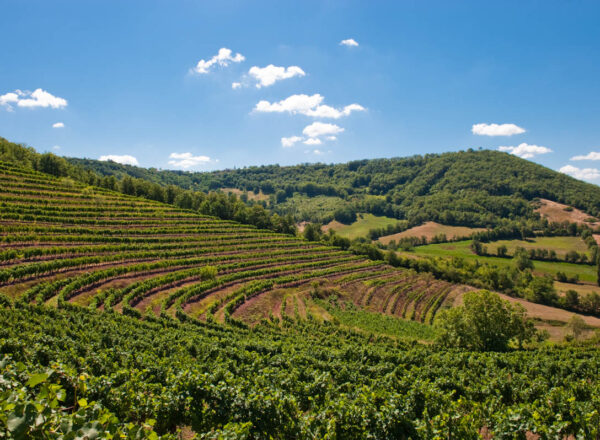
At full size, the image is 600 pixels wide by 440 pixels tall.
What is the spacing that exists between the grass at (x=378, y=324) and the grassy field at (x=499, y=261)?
8872 cm

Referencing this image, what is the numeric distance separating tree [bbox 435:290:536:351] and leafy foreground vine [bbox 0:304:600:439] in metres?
12.1

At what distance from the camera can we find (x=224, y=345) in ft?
91.3

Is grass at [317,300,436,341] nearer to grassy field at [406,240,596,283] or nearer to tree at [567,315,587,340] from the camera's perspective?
tree at [567,315,587,340]

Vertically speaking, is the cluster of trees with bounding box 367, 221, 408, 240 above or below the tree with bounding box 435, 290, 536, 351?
above

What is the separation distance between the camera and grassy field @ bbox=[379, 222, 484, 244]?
179188mm

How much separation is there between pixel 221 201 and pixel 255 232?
25.7 metres

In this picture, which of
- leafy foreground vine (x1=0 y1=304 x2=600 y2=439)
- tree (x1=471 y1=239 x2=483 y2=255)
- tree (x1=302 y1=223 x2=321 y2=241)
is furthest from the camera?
tree (x1=471 y1=239 x2=483 y2=255)

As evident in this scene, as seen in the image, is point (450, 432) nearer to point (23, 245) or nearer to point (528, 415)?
point (528, 415)

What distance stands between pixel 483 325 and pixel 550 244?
156709mm

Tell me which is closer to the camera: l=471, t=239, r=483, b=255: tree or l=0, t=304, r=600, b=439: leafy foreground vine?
l=0, t=304, r=600, b=439: leafy foreground vine

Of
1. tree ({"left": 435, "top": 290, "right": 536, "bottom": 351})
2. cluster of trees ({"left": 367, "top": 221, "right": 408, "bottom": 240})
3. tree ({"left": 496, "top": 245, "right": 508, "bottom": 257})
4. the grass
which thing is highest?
cluster of trees ({"left": 367, "top": 221, "right": 408, "bottom": 240})

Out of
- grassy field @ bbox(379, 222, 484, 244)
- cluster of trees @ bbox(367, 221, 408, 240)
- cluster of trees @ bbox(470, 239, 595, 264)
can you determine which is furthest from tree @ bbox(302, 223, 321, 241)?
cluster of trees @ bbox(470, 239, 595, 264)

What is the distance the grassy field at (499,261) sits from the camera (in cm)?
11583

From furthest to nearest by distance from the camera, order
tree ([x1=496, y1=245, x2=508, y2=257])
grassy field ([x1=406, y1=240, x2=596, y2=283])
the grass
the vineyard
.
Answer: tree ([x1=496, y1=245, x2=508, y2=257]) < grassy field ([x1=406, y1=240, x2=596, y2=283]) < the grass < the vineyard
